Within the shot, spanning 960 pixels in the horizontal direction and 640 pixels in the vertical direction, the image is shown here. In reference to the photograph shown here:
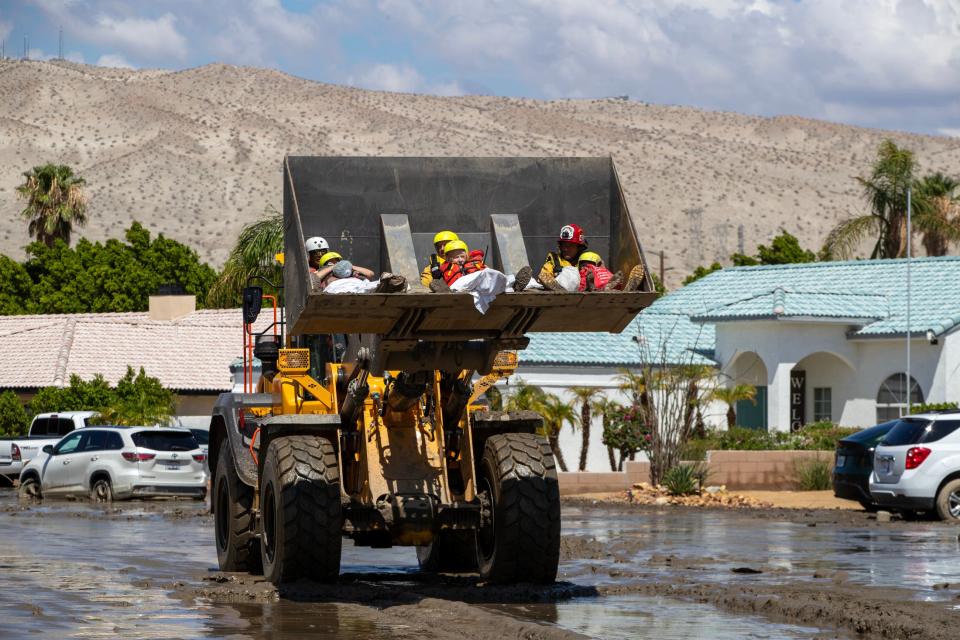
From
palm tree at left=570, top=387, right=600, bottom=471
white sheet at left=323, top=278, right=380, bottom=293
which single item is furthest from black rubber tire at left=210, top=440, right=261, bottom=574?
palm tree at left=570, top=387, right=600, bottom=471

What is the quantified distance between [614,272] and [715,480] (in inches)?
781

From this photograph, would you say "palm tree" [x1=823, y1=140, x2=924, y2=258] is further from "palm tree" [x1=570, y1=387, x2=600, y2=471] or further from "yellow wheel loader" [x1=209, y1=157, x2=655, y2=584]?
"yellow wheel loader" [x1=209, y1=157, x2=655, y2=584]

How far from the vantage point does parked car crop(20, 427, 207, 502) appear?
3102 centimetres

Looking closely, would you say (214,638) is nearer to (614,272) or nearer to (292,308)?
(292,308)

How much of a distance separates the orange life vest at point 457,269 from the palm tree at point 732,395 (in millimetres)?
23493

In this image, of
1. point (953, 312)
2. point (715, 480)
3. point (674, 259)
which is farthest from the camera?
point (674, 259)

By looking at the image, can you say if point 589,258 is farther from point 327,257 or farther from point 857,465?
point 857,465

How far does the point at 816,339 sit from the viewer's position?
40.6 m

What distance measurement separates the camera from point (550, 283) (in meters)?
12.8

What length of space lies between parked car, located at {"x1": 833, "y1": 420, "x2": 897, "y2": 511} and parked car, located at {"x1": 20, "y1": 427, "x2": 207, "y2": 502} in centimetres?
1168

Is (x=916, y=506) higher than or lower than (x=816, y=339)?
lower

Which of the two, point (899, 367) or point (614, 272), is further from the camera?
point (899, 367)

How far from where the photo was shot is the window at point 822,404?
41.8 m

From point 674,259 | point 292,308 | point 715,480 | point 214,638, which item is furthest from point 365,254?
point 674,259
